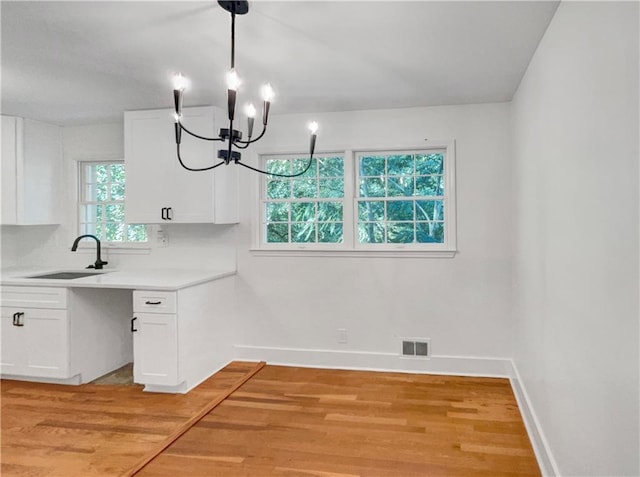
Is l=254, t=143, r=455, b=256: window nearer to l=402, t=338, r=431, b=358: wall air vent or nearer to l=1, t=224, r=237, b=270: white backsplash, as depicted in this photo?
l=1, t=224, r=237, b=270: white backsplash

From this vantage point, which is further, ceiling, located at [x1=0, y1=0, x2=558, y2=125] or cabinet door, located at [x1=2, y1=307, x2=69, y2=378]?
cabinet door, located at [x1=2, y1=307, x2=69, y2=378]

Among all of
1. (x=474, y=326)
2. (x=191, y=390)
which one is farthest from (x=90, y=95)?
(x=474, y=326)

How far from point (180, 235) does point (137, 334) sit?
3.83 ft

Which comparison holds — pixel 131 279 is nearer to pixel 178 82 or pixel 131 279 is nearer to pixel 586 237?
pixel 178 82

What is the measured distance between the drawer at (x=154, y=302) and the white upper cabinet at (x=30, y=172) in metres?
1.77

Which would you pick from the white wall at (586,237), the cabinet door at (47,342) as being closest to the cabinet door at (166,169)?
the cabinet door at (47,342)

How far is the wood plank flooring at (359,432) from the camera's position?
238 centimetres

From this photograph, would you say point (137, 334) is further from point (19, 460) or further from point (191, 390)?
point (19, 460)

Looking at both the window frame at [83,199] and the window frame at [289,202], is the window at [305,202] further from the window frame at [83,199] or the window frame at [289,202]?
the window frame at [83,199]

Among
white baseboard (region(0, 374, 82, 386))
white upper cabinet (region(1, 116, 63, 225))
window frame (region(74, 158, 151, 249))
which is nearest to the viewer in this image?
white baseboard (region(0, 374, 82, 386))

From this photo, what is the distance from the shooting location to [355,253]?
4008 millimetres

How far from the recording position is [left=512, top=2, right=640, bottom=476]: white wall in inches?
49.6

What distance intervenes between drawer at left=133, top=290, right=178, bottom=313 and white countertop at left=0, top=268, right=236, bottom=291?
5 centimetres

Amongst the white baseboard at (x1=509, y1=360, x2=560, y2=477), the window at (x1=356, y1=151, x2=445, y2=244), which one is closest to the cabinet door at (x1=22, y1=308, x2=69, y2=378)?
the window at (x1=356, y1=151, x2=445, y2=244)
